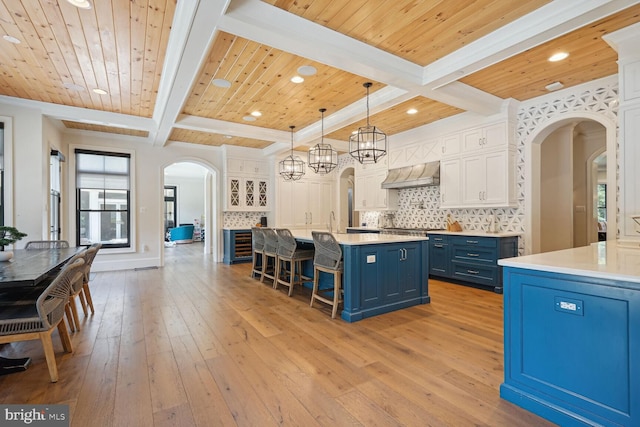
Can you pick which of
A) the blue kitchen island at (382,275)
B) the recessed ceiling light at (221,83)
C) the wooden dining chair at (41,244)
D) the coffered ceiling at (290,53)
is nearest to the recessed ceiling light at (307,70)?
the coffered ceiling at (290,53)

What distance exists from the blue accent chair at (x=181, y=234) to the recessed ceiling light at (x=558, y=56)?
1215 centimetres

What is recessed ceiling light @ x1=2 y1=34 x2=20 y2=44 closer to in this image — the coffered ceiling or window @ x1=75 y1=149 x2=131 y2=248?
the coffered ceiling

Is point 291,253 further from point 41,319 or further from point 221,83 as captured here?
point 41,319

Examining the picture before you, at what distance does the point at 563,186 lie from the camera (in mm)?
5617

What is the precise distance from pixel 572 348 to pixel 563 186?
5.17m

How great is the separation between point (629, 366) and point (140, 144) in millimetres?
7812

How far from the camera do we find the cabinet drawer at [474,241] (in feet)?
14.5

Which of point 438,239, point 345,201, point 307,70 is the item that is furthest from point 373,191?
point 307,70

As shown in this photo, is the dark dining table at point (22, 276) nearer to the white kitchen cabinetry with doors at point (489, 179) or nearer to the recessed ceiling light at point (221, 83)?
the recessed ceiling light at point (221, 83)

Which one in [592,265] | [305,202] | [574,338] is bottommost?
[574,338]

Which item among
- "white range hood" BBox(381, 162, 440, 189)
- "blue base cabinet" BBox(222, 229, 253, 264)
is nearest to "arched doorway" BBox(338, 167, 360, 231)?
"white range hood" BBox(381, 162, 440, 189)

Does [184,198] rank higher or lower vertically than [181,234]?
higher

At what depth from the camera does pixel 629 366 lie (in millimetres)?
1452

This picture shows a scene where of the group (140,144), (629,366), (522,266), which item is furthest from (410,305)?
(140,144)
